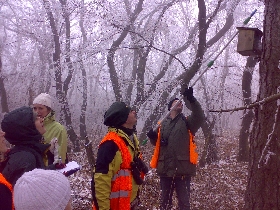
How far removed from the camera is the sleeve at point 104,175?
2.88m

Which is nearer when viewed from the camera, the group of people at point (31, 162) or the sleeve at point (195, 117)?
the group of people at point (31, 162)

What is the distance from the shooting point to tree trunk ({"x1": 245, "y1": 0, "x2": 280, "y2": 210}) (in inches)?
131

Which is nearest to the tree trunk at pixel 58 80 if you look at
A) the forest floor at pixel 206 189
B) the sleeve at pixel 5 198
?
the forest floor at pixel 206 189

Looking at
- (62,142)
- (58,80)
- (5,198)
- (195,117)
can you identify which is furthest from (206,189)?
(58,80)

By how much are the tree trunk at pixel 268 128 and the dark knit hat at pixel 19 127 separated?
7.85 feet

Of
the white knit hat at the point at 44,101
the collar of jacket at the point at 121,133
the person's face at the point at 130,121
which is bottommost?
the collar of jacket at the point at 121,133

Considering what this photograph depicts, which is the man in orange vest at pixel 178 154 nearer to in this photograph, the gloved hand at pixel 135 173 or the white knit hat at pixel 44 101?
the gloved hand at pixel 135 173

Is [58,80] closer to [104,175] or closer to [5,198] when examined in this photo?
[104,175]

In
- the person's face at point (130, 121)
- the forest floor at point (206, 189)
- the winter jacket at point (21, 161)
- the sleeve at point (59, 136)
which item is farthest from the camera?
the forest floor at point (206, 189)

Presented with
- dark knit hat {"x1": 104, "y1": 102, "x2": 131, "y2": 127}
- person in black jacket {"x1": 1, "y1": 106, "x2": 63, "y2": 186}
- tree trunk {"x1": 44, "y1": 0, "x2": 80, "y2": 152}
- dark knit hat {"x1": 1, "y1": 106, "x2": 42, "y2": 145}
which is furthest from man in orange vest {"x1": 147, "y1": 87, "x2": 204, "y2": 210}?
tree trunk {"x1": 44, "y1": 0, "x2": 80, "y2": 152}

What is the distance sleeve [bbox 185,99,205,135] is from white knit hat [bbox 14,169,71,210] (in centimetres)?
264

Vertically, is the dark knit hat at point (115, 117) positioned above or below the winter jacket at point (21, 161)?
above

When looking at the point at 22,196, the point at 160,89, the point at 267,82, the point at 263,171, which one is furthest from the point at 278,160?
the point at 160,89

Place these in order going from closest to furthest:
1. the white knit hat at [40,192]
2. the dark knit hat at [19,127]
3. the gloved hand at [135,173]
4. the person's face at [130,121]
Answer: the white knit hat at [40,192], the dark knit hat at [19,127], the gloved hand at [135,173], the person's face at [130,121]
